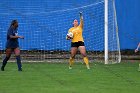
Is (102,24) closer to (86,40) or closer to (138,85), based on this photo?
(86,40)

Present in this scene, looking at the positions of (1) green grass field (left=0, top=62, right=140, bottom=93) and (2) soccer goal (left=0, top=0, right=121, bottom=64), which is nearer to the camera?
(1) green grass field (left=0, top=62, right=140, bottom=93)

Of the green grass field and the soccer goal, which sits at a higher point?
the soccer goal

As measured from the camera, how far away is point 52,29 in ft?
76.1

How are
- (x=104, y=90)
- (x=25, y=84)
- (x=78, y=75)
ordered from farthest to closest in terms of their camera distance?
(x=78, y=75)
(x=25, y=84)
(x=104, y=90)

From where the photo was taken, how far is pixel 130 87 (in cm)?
1288

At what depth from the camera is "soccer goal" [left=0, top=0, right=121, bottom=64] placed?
23031mm

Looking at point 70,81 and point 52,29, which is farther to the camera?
point 52,29

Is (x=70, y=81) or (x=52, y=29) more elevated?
(x=52, y=29)

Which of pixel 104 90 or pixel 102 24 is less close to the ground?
pixel 102 24

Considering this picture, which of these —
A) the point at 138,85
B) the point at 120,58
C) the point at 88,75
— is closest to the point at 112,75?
the point at 88,75

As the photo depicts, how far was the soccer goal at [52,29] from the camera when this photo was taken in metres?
23.0

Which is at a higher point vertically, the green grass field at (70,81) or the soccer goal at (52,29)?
the soccer goal at (52,29)

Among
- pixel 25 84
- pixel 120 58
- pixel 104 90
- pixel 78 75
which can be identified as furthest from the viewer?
pixel 120 58

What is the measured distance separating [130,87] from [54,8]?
10971mm
